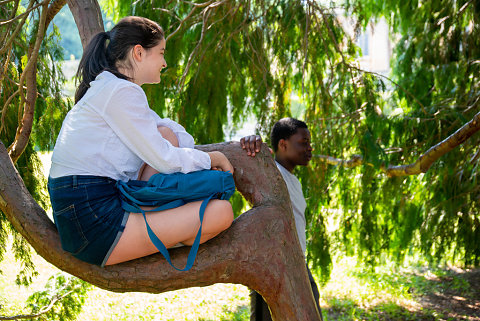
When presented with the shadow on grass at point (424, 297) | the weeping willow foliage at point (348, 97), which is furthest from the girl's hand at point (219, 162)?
the shadow on grass at point (424, 297)

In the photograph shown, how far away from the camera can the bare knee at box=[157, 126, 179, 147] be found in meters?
1.88

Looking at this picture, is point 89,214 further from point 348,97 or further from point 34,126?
point 348,97

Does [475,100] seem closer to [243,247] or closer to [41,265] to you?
[243,247]

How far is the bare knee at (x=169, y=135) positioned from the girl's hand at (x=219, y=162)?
13cm

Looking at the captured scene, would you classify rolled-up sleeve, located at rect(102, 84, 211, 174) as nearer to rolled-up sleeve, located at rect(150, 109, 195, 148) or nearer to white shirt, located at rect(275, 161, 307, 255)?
rolled-up sleeve, located at rect(150, 109, 195, 148)

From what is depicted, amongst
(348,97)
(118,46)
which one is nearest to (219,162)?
(118,46)

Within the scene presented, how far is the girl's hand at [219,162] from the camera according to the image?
189 centimetres

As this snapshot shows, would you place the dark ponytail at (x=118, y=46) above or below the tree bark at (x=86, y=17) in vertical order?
below

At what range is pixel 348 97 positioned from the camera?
3.94m

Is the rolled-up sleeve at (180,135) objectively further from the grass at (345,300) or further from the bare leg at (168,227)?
the grass at (345,300)

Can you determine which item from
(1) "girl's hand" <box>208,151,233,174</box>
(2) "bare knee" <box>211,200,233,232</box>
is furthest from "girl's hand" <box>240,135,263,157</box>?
(2) "bare knee" <box>211,200,233,232</box>

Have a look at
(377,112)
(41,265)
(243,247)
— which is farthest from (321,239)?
(41,265)

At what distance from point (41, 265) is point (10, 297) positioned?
1.24m

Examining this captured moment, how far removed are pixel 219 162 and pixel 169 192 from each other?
297 mm
